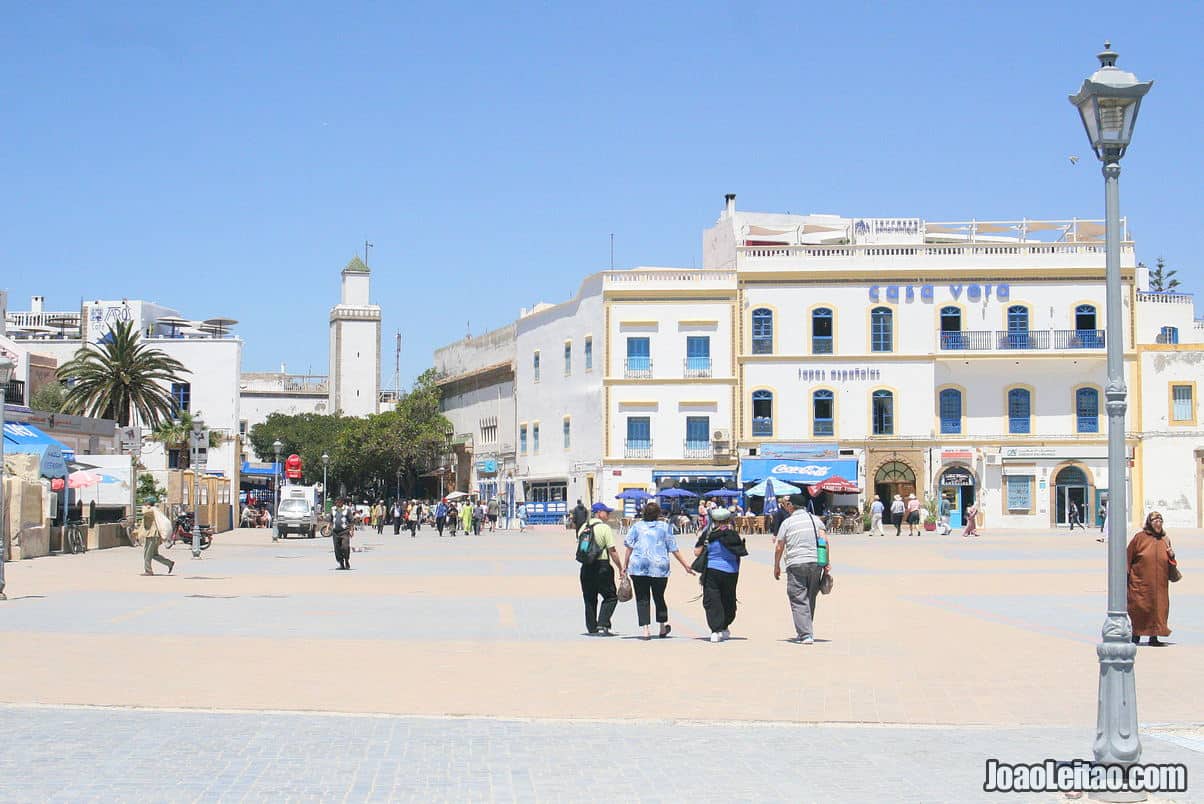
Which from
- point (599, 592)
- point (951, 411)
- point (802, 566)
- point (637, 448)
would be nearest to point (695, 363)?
point (637, 448)

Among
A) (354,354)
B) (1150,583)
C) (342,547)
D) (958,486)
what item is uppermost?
(354,354)

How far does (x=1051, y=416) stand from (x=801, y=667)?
5039 centimetres

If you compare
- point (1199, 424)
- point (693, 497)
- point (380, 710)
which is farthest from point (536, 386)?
point (380, 710)

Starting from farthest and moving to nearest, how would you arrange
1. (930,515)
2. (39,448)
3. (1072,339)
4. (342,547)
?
(1072,339) < (930,515) < (39,448) < (342,547)

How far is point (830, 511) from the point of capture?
60.1 metres

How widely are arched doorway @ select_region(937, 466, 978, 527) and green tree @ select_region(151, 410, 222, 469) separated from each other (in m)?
32.5

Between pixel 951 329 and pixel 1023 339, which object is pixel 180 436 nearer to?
pixel 951 329

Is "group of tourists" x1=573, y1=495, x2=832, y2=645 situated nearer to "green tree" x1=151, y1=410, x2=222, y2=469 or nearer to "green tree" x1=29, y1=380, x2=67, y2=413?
"green tree" x1=151, y1=410, x2=222, y2=469

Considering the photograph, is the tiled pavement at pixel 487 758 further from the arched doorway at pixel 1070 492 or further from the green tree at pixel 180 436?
the green tree at pixel 180 436

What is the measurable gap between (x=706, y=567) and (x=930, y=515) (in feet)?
140

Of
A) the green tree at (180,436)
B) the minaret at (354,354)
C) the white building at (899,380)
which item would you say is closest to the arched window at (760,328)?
the white building at (899,380)

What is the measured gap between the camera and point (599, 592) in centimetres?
1645

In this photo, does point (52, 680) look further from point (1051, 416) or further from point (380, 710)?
point (1051, 416)

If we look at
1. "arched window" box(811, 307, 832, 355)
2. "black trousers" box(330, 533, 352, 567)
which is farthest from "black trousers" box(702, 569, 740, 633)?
"arched window" box(811, 307, 832, 355)
